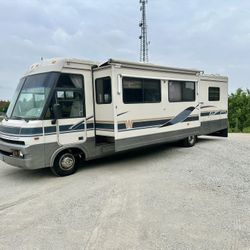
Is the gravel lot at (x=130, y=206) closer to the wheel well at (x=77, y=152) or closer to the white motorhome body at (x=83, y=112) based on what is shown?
the wheel well at (x=77, y=152)

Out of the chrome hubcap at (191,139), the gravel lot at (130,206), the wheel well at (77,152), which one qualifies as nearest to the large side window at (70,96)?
the wheel well at (77,152)

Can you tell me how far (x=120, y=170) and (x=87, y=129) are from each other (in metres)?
1.30

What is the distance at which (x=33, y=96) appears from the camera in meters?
6.21

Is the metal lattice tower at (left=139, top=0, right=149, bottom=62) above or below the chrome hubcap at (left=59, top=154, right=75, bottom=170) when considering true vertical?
above

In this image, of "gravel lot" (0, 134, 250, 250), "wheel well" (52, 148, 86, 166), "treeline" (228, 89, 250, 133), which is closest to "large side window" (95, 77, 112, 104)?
"wheel well" (52, 148, 86, 166)

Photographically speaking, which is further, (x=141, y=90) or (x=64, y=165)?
(x=141, y=90)

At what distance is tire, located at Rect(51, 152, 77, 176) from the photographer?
631cm

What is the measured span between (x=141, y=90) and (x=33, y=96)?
2.71m

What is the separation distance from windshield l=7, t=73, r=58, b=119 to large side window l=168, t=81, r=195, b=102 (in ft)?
11.7

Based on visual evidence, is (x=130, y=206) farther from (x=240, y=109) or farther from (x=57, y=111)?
(x=240, y=109)

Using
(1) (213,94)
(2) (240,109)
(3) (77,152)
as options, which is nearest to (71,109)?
(3) (77,152)

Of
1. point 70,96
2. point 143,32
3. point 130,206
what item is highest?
point 143,32

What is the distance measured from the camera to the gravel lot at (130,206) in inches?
135

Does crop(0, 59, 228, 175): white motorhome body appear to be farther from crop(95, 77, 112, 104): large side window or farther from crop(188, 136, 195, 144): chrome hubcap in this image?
crop(188, 136, 195, 144): chrome hubcap
